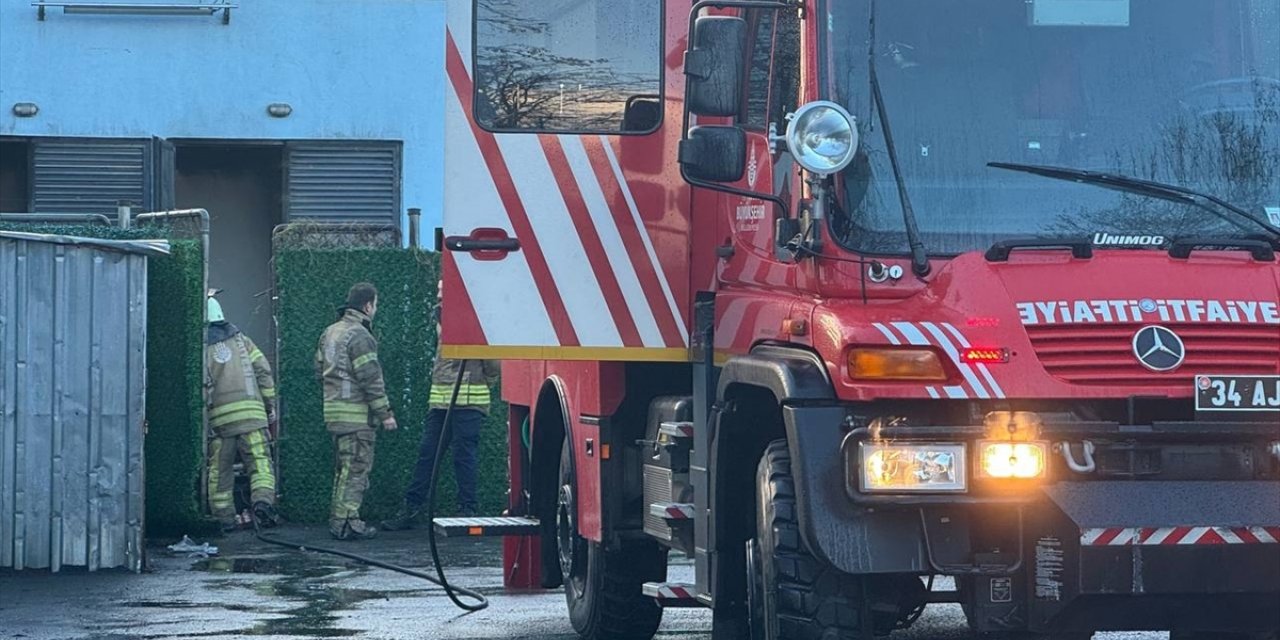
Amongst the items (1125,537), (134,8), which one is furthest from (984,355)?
(134,8)

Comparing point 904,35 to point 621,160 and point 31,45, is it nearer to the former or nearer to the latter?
point 621,160

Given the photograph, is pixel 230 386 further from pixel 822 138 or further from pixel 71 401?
pixel 822 138

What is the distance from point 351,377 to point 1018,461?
9.60 m

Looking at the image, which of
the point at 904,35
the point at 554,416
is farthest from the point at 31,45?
the point at 904,35

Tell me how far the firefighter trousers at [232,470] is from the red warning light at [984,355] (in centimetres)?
992

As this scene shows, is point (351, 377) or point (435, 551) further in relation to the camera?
point (351, 377)

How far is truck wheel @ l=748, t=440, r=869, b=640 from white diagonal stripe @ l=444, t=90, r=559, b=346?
204cm

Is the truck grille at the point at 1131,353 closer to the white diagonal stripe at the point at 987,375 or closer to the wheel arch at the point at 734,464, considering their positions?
the white diagonal stripe at the point at 987,375

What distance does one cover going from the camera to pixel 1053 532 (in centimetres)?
603

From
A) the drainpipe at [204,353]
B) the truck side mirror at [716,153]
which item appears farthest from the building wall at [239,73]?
the truck side mirror at [716,153]

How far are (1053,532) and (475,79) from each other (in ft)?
11.3

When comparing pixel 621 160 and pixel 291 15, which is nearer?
pixel 621 160

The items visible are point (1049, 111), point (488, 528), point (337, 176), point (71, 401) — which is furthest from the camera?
point (337, 176)

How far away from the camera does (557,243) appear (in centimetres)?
Result: 865
